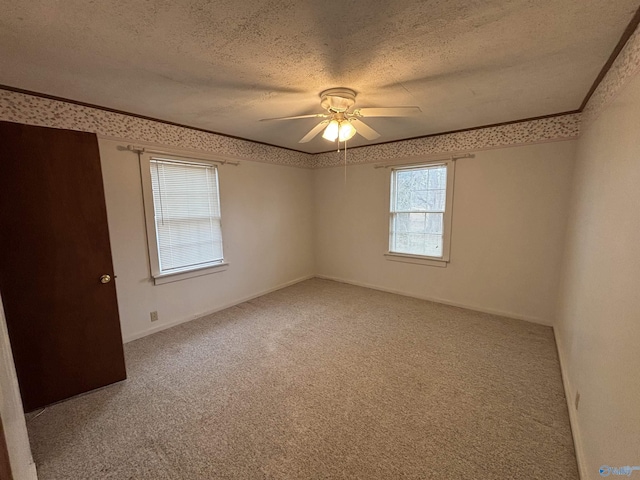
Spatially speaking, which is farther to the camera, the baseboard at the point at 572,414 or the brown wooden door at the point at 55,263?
the brown wooden door at the point at 55,263

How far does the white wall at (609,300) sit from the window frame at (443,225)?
1.55 m

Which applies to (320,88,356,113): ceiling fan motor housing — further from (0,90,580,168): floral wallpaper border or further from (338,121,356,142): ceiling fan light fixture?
(0,90,580,168): floral wallpaper border

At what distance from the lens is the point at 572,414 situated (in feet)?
5.92

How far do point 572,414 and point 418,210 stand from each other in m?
2.79

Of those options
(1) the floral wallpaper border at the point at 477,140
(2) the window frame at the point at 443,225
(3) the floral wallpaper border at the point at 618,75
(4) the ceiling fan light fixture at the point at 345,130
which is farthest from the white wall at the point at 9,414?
(1) the floral wallpaper border at the point at 477,140

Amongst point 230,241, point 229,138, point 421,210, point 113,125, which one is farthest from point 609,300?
point 113,125

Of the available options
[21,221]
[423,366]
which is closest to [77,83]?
[21,221]

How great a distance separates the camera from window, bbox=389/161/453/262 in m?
3.79

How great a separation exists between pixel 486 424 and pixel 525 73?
2.52 m

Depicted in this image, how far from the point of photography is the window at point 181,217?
10.0 feet

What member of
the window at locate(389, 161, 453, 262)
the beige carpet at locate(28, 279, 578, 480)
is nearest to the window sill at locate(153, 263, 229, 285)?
the beige carpet at locate(28, 279, 578, 480)

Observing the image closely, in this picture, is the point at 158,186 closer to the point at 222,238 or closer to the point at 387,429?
the point at 222,238

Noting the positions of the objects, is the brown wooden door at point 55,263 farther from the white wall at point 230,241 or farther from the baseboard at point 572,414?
the baseboard at point 572,414

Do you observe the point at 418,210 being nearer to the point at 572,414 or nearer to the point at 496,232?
the point at 496,232
